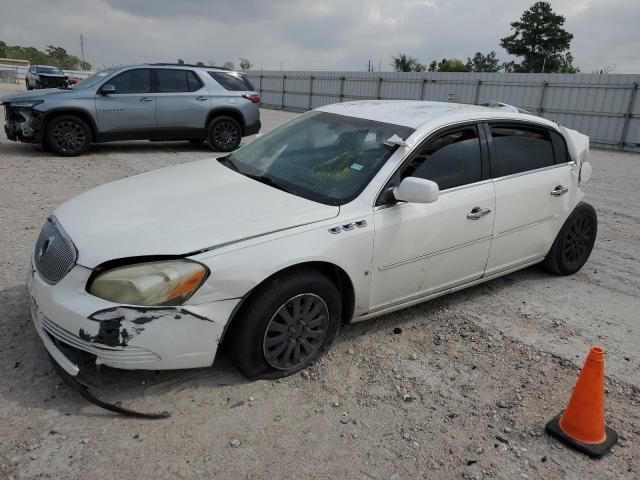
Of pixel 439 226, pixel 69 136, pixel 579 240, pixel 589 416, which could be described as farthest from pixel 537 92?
pixel 589 416

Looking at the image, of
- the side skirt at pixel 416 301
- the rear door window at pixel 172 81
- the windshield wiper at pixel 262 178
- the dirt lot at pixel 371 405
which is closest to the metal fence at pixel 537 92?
the rear door window at pixel 172 81

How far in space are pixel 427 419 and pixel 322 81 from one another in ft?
87.8

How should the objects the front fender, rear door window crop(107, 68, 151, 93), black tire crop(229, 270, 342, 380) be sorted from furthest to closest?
1. rear door window crop(107, 68, 151, 93)
2. black tire crop(229, 270, 342, 380)
3. the front fender

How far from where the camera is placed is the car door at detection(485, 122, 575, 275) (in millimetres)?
3975

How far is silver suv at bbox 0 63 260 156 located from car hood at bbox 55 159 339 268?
22.5ft

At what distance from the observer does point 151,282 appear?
2.59 metres

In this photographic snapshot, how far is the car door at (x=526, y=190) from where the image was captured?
156 inches

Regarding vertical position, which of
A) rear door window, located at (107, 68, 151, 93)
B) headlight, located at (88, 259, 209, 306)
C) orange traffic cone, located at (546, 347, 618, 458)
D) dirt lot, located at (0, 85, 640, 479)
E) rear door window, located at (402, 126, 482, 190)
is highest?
rear door window, located at (107, 68, 151, 93)

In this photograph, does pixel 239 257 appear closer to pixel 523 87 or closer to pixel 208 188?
pixel 208 188

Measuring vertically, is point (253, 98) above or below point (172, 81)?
below

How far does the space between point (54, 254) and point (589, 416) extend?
115 inches

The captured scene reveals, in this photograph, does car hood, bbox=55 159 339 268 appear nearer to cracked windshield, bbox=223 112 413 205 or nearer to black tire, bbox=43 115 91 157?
cracked windshield, bbox=223 112 413 205

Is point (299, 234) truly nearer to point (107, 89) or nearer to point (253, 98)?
point (107, 89)

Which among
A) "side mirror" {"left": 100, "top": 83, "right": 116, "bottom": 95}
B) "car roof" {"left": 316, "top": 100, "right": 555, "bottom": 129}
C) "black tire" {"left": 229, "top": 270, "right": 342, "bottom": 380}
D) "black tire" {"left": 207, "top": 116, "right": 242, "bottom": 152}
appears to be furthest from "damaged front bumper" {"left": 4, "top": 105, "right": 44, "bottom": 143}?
"black tire" {"left": 229, "top": 270, "right": 342, "bottom": 380}
